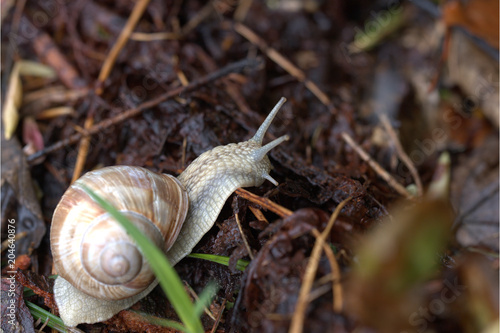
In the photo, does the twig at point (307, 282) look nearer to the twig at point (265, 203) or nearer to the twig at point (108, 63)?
the twig at point (265, 203)

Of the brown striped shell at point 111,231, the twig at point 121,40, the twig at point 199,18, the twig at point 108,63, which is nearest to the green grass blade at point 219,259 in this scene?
the brown striped shell at point 111,231

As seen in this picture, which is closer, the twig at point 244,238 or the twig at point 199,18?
the twig at point 244,238

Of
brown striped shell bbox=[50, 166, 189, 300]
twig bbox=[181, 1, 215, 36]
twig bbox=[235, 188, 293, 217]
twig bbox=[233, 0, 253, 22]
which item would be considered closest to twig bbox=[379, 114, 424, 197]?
twig bbox=[235, 188, 293, 217]

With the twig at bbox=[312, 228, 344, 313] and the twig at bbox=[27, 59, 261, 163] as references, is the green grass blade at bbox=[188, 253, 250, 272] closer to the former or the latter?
the twig at bbox=[312, 228, 344, 313]

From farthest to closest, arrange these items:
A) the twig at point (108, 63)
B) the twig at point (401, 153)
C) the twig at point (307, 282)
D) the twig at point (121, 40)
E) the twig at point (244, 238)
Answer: the twig at point (121, 40), the twig at point (108, 63), the twig at point (401, 153), the twig at point (244, 238), the twig at point (307, 282)

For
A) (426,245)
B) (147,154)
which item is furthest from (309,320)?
(147,154)

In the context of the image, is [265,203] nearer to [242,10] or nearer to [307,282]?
[307,282]
